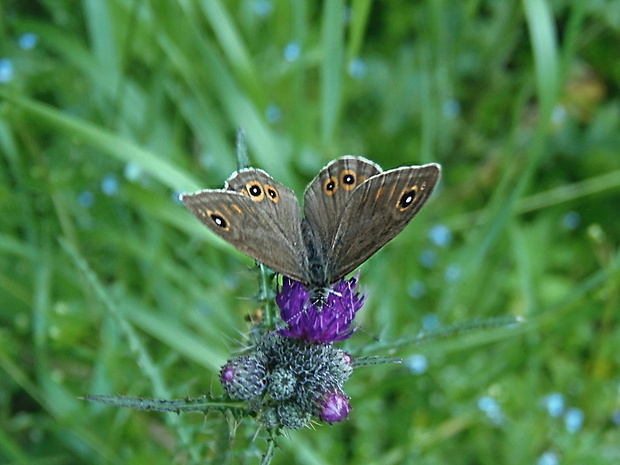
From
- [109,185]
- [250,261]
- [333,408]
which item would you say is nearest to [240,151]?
[333,408]

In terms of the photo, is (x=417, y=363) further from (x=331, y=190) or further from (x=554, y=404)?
(x=331, y=190)

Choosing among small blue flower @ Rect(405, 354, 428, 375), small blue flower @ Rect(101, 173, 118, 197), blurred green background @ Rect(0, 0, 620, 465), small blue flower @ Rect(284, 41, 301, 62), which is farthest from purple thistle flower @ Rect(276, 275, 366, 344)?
small blue flower @ Rect(284, 41, 301, 62)

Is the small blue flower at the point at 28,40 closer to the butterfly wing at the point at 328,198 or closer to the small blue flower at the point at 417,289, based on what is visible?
the butterfly wing at the point at 328,198

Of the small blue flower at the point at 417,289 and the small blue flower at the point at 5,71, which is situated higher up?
the small blue flower at the point at 5,71

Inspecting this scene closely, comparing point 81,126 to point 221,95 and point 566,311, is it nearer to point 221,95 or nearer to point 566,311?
point 221,95

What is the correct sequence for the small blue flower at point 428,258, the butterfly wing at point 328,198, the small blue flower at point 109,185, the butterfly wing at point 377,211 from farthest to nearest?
the small blue flower at point 428,258, the small blue flower at point 109,185, the butterfly wing at point 328,198, the butterfly wing at point 377,211

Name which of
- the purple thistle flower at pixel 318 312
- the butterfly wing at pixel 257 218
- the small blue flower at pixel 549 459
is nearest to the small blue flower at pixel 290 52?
the butterfly wing at pixel 257 218
